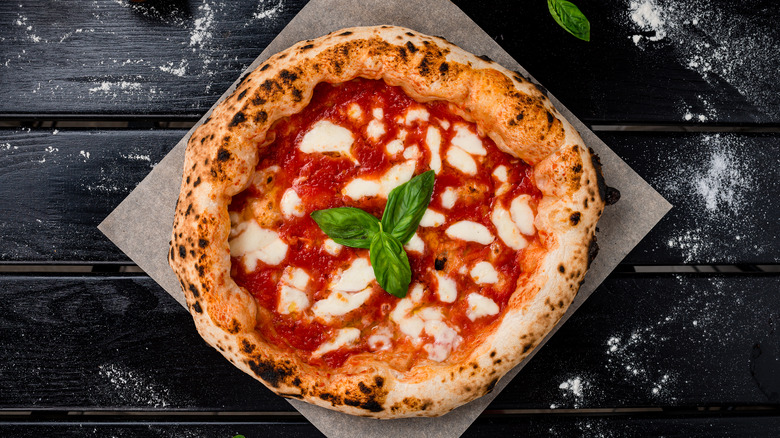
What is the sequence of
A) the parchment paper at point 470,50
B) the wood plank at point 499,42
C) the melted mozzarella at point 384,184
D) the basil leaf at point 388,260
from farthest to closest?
1. the wood plank at point 499,42
2. the parchment paper at point 470,50
3. the melted mozzarella at point 384,184
4. the basil leaf at point 388,260

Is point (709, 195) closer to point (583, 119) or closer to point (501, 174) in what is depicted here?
point (583, 119)

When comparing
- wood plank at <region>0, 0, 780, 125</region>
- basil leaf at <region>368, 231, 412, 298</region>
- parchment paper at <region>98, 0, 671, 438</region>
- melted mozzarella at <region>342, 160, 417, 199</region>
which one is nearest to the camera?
basil leaf at <region>368, 231, 412, 298</region>

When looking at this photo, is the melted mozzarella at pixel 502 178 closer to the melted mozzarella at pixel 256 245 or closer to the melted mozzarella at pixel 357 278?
the melted mozzarella at pixel 357 278

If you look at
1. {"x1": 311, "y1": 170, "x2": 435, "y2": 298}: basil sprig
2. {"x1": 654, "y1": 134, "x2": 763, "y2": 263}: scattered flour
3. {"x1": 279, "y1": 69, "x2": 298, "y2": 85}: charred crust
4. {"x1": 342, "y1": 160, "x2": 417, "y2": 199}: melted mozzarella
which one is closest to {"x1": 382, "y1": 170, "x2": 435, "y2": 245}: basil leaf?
{"x1": 311, "y1": 170, "x2": 435, "y2": 298}: basil sprig

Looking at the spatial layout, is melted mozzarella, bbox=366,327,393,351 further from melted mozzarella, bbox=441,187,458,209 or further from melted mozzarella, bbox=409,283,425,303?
melted mozzarella, bbox=441,187,458,209

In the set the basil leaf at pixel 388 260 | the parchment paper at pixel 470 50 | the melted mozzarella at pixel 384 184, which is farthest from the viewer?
the parchment paper at pixel 470 50

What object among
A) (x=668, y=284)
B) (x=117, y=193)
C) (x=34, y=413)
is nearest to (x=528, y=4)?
(x=668, y=284)

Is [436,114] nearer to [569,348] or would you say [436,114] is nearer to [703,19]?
[569,348]

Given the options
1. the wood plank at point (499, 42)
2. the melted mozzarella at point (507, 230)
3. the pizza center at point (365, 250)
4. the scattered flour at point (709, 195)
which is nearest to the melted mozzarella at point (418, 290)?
the pizza center at point (365, 250)
